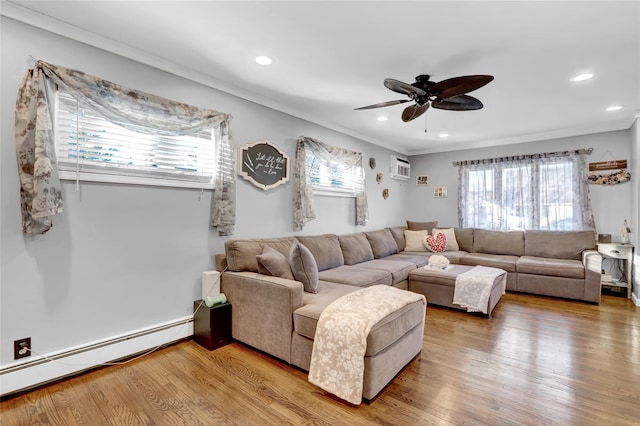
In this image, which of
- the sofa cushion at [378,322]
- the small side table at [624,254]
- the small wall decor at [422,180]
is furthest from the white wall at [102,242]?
the small side table at [624,254]

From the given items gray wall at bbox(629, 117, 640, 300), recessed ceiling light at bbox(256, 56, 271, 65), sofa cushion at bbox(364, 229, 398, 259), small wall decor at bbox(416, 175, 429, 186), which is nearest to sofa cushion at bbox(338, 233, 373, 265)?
sofa cushion at bbox(364, 229, 398, 259)

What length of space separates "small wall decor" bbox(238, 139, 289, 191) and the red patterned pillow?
9.85 ft

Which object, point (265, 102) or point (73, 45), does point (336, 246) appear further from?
point (73, 45)

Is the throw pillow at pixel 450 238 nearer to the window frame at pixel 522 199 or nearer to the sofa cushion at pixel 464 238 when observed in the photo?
the sofa cushion at pixel 464 238

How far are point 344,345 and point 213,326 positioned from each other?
1.29m

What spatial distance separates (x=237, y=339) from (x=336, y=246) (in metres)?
1.75

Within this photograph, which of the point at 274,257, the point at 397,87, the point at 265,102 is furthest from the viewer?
the point at 265,102

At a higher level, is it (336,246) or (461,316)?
(336,246)

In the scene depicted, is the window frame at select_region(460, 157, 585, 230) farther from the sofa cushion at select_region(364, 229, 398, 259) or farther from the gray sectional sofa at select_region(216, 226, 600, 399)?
the sofa cushion at select_region(364, 229, 398, 259)

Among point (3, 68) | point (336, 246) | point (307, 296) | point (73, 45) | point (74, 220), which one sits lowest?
point (307, 296)

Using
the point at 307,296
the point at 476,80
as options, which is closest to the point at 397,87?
the point at 476,80

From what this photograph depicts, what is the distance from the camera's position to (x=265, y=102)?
3.45 metres

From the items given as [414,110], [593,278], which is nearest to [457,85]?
[414,110]

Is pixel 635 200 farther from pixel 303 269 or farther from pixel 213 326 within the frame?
pixel 213 326
